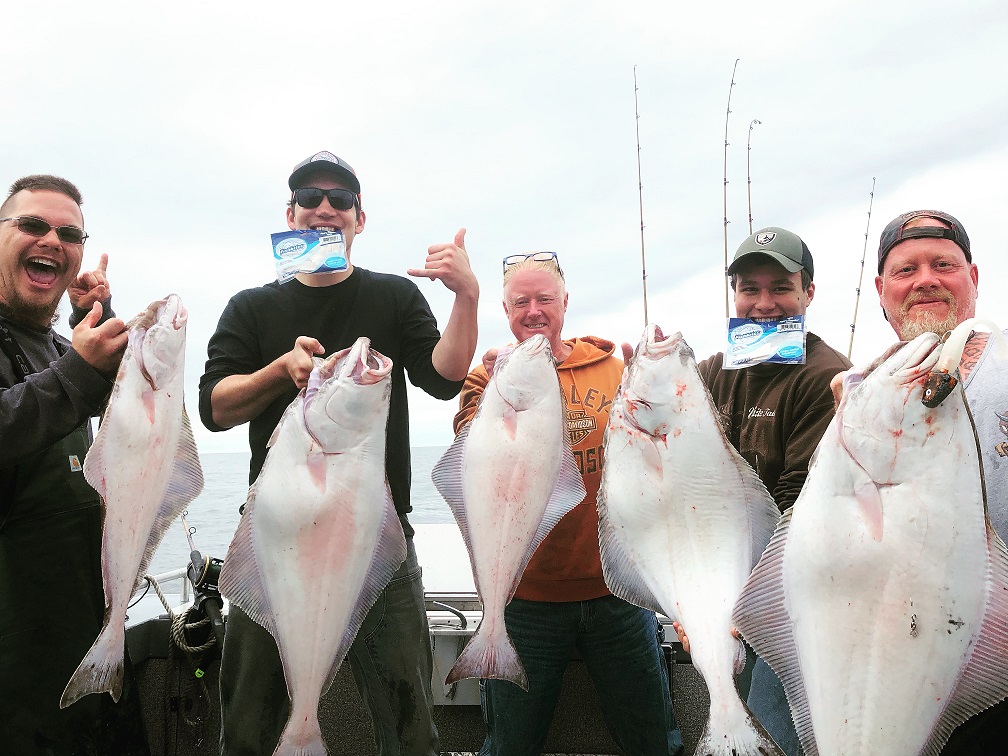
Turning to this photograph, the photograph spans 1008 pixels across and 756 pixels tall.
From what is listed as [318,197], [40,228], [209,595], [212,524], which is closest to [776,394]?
[318,197]

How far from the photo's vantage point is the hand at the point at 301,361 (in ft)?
7.23

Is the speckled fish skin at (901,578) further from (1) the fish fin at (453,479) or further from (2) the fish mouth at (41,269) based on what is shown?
(2) the fish mouth at (41,269)

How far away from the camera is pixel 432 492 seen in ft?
48.9

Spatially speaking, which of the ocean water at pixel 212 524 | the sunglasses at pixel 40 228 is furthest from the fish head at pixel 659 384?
the ocean water at pixel 212 524

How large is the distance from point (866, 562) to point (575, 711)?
9.29 feet

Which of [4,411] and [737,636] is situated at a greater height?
[4,411]

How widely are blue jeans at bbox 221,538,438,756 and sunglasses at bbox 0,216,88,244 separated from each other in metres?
1.65

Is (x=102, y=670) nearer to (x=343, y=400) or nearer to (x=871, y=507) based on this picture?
(x=343, y=400)

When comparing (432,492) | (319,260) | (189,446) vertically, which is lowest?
(432,492)

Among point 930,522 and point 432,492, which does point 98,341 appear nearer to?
point 930,522

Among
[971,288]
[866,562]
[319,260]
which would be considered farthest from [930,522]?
[319,260]

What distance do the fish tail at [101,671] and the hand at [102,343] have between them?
2.80 feet

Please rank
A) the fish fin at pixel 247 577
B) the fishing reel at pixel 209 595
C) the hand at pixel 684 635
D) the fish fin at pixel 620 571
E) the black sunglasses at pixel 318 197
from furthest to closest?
1. the fishing reel at pixel 209 595
2. the black sunglasses at pixel 318 197
3. the fish fin at pixel 247 577
4. the fish fin at pixel 620 571
5. the hand at pixel 684 635

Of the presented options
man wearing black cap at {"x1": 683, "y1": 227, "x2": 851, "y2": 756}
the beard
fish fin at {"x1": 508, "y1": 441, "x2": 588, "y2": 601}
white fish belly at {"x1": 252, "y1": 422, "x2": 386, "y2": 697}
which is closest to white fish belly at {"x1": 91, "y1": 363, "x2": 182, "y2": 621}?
white fish belly at {"x1": 252, "y1": 422, "x2": 386, "y2": 697}
